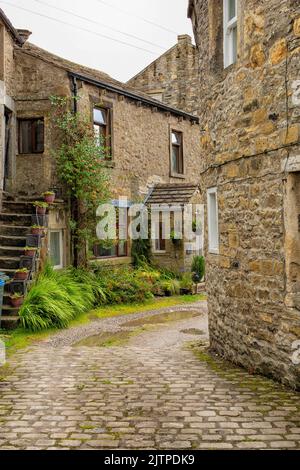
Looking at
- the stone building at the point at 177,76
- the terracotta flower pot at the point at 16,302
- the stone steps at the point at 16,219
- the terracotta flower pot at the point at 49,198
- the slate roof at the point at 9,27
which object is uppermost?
the stone building at the point at 177,76

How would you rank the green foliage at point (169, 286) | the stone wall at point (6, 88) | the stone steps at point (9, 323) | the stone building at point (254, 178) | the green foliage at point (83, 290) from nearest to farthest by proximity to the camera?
the stone building at point (254, 178) < the stone steps at point (9, 323) < the green foliage at point (83, 290) < the stone wall at point (6, 88) < the green foliage at point (169, 286)

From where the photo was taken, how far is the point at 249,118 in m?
6.63

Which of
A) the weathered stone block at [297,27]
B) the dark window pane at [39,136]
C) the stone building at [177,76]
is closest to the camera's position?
the weathered stone block at [297,27]

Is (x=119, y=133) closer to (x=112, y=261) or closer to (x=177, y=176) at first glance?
(x=177, y=176)

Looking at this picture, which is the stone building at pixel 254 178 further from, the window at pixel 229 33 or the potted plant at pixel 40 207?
the potted plant at pixel 40 207

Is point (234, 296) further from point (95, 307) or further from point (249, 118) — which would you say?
point (95, 307)

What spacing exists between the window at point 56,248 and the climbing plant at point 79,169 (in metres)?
0.43

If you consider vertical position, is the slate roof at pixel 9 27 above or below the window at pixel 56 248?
above

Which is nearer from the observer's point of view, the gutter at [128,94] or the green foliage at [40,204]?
the green foliage at [40,204]

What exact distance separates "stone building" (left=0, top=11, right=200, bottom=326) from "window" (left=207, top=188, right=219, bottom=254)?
14.9ft

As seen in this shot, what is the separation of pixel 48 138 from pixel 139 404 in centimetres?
988

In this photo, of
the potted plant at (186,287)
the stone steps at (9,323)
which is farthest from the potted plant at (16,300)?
the potted plant at (186,287)

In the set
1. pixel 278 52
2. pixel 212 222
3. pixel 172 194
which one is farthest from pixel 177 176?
pixel 278 52

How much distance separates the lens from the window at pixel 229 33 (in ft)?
24.5
